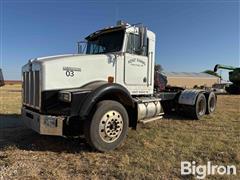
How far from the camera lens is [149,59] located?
25.7 ft

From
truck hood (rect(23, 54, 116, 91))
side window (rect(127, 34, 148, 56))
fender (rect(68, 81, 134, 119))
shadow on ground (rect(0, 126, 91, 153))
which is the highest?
side window (rect(127, 34, 148, 56))

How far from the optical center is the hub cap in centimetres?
580

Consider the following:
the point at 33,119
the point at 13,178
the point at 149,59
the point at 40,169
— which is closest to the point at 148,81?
the point at 149,59

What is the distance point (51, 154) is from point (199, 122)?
5.57 m

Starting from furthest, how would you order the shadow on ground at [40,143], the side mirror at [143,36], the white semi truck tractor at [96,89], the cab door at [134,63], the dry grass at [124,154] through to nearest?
1. the cab door at [134,63]
2. the side mirror at [143,36]
3. the shadow on ground at [40,143]
4. the white semi truck tractor at [96,89]
5. the dry grass at [124,154]

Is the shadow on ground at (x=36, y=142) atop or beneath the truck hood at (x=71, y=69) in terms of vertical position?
beneath

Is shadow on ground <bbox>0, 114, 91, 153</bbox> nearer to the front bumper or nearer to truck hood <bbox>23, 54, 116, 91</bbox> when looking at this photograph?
the front bumper

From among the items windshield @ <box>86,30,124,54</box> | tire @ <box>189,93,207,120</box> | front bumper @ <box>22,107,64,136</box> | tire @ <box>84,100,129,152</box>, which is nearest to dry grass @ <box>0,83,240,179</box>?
tire @ <box>84,100,129,152</box>

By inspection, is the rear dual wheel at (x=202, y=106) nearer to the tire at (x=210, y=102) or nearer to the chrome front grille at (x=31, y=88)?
the tire at (x=210, y=102)

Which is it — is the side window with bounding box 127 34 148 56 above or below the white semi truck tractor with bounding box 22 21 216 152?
above

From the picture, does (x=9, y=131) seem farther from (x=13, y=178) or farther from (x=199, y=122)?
(x=199, y=122)

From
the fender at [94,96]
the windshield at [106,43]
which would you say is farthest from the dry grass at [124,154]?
the windshield at [106,43]

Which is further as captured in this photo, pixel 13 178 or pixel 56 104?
pixel 56 104

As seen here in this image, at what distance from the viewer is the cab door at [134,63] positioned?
7.05m
